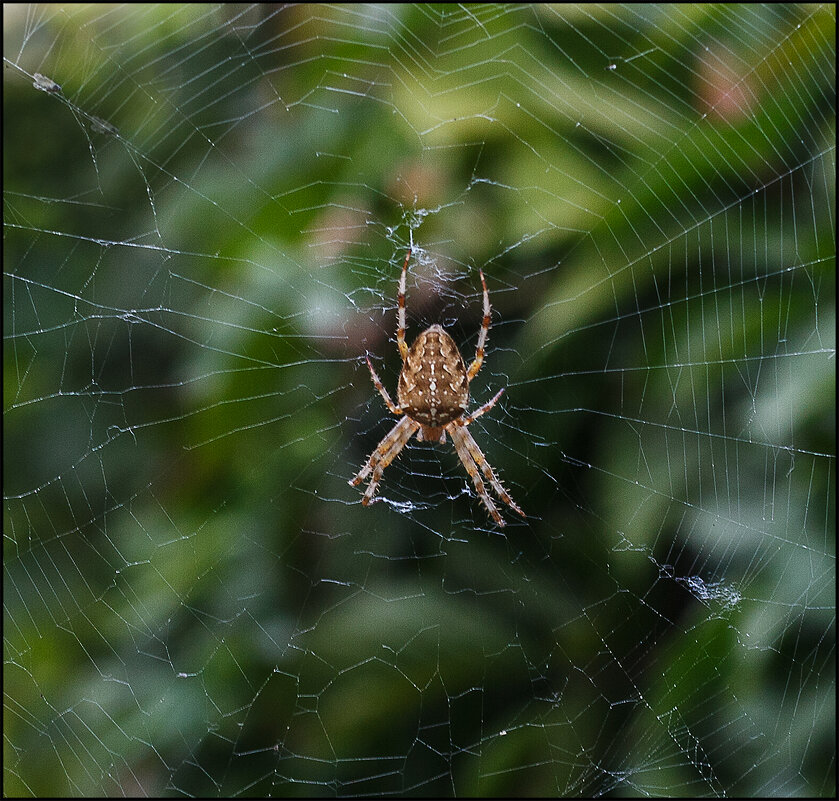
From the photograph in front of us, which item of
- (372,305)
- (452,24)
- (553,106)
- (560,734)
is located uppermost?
(452,24)

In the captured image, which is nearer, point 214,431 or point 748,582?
point 748,582

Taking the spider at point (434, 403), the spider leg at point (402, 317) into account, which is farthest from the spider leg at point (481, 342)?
the spider leg at point (402, 317)

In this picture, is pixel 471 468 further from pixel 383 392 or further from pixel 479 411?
pixel 383 392

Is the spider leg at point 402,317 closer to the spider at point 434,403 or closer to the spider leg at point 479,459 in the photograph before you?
the spider at point 434,403

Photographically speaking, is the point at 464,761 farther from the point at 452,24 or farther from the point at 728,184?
the point at 452,24

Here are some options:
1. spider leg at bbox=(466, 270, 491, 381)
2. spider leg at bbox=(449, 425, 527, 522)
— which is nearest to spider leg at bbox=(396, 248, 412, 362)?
spider leg at bbox=(466, 270, 491, 381)

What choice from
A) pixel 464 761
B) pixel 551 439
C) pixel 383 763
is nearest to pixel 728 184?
pixel 551 439

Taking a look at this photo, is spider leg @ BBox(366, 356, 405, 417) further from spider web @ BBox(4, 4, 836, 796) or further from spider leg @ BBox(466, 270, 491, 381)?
spider leg @ BBox(466, 270, 491, 381)
